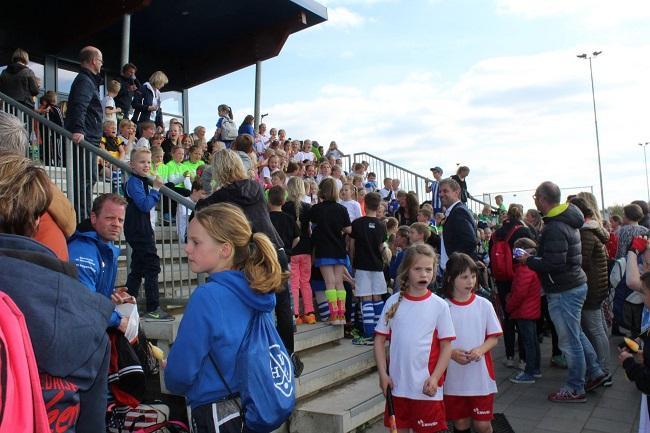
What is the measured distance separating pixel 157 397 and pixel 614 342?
694cm

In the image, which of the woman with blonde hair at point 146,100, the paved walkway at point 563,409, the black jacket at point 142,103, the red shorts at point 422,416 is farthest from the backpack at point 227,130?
the red shorts at point 422,416

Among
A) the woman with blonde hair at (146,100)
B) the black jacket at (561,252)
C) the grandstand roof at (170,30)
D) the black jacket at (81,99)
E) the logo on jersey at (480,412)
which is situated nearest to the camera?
the logo on jersey at (480,412)

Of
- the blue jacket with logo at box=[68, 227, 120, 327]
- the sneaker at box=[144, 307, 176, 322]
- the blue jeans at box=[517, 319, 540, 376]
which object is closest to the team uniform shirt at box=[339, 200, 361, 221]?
the blue jeans at box=[517, 319, 540, 376]

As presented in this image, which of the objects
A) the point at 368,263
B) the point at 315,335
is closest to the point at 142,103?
the point at 368,263

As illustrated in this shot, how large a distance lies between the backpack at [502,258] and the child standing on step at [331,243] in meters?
1.93

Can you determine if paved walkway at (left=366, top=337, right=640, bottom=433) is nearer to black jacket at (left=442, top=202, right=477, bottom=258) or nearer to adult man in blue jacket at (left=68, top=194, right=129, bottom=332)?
black jacket at (left=442, top=202, right=477, bottom=258)

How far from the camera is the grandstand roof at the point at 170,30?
38.0ft

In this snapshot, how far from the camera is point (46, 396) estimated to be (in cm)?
140

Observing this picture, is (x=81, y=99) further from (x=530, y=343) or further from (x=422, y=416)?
(x=530, y=343)

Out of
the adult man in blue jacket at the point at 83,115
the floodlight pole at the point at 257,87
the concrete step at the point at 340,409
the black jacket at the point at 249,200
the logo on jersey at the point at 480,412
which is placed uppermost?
the floodlight pole at the point at 257,87

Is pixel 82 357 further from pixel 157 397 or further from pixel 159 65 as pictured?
pixel 159 65

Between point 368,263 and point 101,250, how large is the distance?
3.74m

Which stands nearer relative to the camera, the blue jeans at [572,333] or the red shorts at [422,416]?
the red shorts at [422,416]

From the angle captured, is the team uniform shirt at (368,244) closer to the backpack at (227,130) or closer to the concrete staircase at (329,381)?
the concrete staircase at (329,381)
